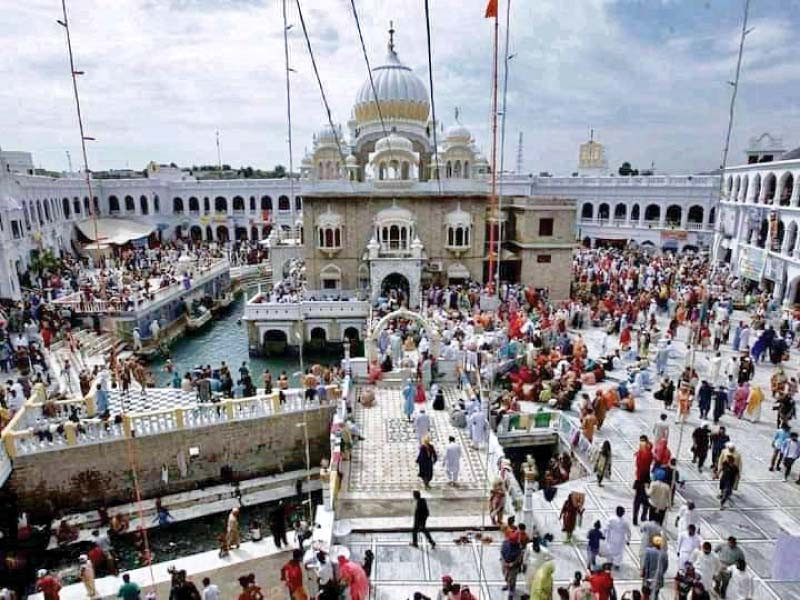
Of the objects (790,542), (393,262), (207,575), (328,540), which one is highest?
(393,262)

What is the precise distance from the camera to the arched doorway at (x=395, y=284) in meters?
27.5

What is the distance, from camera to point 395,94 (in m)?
32.2

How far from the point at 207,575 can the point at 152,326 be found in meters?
18.0

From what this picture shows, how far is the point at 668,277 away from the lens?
28547 mm

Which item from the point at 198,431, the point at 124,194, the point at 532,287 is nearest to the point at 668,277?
the point at 532,287

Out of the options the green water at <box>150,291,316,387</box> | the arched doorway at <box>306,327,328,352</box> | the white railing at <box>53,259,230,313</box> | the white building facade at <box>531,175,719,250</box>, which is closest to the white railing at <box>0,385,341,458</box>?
the green water at <box>150,291,316,387</box>

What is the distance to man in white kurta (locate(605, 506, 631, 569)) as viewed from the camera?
8133 mm

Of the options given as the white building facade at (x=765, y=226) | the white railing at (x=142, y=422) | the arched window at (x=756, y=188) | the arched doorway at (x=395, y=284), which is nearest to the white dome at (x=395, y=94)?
the arched doorway at (x=395, y=284)

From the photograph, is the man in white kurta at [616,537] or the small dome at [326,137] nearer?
the man in white kurta at [616,537]

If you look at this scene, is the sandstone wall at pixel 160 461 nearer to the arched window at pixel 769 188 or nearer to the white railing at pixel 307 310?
the white railing at pixel 307 310

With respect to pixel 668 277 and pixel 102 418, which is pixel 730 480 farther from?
pixel 668 277

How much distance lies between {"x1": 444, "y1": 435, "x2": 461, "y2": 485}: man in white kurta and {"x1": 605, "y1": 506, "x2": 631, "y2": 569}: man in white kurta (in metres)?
3.43

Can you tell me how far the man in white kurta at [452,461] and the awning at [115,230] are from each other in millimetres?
37937

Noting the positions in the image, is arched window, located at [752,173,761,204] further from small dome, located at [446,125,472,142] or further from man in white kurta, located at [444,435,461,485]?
man in white kurta, located at [444,435,461,485]
